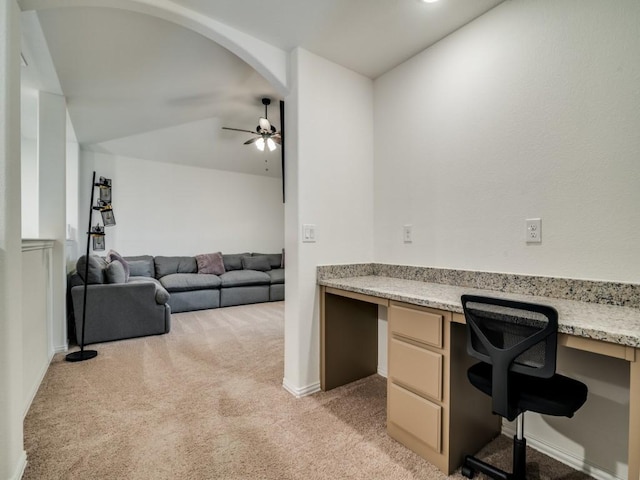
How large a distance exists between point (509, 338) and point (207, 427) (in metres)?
1.70

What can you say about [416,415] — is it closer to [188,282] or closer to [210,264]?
[188,282]

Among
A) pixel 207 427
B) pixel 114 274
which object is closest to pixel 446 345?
pixel 207 427

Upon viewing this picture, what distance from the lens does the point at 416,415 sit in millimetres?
1608

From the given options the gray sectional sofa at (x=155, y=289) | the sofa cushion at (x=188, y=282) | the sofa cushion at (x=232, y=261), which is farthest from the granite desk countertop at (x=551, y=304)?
the sofa cushion at (x=232, y=261)

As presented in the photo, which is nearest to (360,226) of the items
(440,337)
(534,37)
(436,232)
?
(436,232)

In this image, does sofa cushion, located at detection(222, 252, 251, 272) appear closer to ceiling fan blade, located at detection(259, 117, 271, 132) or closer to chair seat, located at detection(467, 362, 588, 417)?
ceiling fan blade, located at detection(259, 117, 271, 132)

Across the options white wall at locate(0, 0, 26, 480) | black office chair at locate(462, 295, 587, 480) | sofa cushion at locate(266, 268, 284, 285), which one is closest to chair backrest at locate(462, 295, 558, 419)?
black office chair at locate(462, 295, 587, 480)

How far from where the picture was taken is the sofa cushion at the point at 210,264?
5465mm

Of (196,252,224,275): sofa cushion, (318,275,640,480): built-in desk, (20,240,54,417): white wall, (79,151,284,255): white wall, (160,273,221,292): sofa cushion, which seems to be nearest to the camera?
(318,275,640,480): built-in desk

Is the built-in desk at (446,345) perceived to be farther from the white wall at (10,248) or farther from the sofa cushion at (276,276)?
the sofa cushion at (276,276)

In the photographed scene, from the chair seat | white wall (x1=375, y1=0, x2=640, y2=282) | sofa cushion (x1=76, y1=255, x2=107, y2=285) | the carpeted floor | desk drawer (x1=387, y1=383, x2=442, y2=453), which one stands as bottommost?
the carpeted floor

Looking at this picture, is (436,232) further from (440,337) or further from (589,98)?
(589,98)

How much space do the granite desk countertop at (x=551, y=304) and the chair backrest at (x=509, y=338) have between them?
0.07 metres

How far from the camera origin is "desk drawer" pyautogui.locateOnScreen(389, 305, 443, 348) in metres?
1.51
